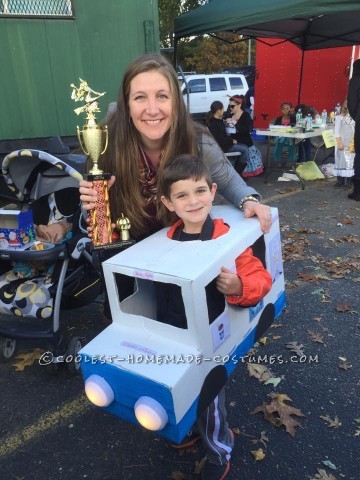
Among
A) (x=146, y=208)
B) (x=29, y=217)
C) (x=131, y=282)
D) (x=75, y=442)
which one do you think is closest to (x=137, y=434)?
(x=75, y=442)

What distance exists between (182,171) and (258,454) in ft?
4.92

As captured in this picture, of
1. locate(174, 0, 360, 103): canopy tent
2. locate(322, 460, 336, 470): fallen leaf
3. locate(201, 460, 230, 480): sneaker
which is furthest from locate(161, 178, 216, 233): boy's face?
locate(174, 0, 360, 103): canopy tent

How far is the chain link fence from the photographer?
4.87m

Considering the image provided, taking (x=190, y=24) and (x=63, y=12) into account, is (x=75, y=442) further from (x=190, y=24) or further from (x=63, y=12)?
(x=190, y=24)

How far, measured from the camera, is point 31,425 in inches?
90.8

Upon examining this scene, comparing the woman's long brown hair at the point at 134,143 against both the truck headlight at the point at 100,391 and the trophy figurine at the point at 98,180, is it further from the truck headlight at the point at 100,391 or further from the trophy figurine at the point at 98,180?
the truck headlight at the point at 100,391

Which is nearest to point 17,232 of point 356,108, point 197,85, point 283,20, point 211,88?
point 356,108

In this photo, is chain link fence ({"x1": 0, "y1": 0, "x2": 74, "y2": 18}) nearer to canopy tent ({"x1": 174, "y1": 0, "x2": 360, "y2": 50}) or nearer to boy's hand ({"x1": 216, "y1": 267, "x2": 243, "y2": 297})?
canopy tent ({"x1": 174, "y1": 0, "x2": 360, "y2": 50})

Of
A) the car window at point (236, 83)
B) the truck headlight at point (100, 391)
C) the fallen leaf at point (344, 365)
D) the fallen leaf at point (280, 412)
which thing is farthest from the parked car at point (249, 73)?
the truck headlight at point (100, 391)

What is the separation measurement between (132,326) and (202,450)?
910 mm

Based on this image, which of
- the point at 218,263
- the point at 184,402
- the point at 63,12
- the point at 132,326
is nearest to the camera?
the point at 184,402

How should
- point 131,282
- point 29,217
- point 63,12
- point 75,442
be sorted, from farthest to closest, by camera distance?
point 63,12 < point 29,217 < point 75,442 < point 131,282

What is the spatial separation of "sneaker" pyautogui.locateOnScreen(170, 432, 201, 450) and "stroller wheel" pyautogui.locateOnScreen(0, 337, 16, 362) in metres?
1.43

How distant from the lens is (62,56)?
5.38 meters
